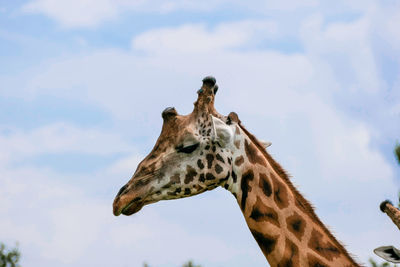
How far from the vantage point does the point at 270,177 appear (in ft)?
27.3

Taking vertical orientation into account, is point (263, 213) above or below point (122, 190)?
below

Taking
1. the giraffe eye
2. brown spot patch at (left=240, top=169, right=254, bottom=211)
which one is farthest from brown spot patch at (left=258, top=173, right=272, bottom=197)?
the giraffe eye

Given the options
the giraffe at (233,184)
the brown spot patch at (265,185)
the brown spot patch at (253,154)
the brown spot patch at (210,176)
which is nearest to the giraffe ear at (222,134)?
the giraffe at (233,184)

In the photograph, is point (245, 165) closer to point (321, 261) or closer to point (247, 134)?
point (247, 134)

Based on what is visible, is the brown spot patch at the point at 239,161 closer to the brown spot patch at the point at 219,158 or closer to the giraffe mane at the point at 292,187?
the brown spot patch at the point at 219,158

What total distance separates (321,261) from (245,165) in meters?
1.30

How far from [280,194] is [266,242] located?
554 millimetres

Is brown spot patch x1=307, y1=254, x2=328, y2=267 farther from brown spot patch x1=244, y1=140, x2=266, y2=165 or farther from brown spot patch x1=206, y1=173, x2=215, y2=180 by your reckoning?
brown spot patch x1=206, y1=173, x2=215, y2=180

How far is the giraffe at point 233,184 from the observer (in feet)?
26.2

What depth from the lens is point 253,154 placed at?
8430 mm

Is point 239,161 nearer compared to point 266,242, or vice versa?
point 266,242

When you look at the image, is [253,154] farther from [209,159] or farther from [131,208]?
[131,208]

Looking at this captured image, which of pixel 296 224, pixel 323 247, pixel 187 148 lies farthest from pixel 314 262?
pixel 187 148

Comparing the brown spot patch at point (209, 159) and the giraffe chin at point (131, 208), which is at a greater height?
the brown spot patch at point (209, 159)
